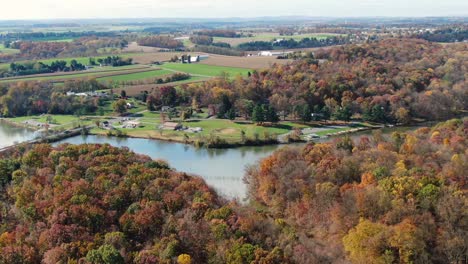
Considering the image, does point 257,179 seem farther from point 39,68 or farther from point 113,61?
point 113,61

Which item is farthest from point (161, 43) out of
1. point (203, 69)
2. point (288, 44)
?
point (203, 69)

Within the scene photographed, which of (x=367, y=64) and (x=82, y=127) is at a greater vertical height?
(x=367, y=64)

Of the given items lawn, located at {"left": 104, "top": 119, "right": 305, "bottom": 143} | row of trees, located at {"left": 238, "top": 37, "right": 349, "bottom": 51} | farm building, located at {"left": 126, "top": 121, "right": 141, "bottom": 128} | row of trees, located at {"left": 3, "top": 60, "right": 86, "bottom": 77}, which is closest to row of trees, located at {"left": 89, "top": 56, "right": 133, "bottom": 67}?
row of trees, located at {"left": 3, "top": 60, "right": 86, "bottom": 77}

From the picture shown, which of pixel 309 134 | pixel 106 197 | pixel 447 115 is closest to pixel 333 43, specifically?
pixel 447 115

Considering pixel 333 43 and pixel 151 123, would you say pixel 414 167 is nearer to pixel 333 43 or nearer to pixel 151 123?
pixel 151 123

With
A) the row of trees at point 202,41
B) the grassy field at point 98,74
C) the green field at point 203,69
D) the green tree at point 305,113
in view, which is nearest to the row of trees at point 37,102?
the grassy field at point 98,74

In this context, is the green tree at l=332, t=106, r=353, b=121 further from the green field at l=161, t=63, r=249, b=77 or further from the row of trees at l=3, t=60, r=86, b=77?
the row of trees at l=3, t=60, r=86, b=77

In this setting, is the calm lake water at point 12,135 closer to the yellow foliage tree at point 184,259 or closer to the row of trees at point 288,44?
the yellow foliage tree at point 184,259
